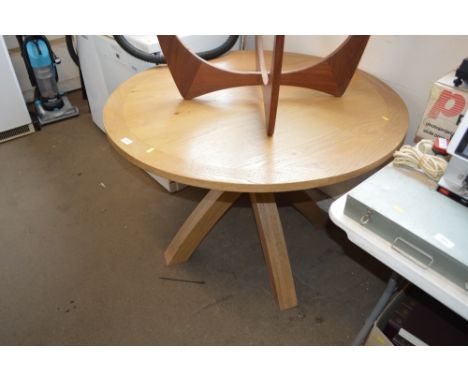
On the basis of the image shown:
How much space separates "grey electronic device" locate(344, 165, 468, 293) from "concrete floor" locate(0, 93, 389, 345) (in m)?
0.75

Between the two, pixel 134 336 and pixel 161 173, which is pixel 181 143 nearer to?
pixel 161 173

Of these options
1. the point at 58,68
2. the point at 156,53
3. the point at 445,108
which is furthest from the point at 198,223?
the point at 58,68

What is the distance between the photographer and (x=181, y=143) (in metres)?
1.03

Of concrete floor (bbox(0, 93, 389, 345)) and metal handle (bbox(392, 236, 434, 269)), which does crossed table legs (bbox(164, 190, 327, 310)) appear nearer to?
concrete floor (bbox(0, 93, 389, 345))

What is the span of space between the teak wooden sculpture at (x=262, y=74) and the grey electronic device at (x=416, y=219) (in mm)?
374

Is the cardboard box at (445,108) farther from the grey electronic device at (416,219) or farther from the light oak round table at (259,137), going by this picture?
the grey electronic device at (416,219)

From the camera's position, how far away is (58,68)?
2820 millimetres

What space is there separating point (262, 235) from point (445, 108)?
73 centimetres

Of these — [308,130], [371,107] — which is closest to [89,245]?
[308,130]

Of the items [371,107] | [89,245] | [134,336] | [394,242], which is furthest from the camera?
[89,245]

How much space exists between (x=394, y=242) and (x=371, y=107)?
605mm

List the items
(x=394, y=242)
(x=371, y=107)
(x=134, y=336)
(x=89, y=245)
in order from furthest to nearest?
(x=89, y=245), (x=134, y=336), (x=371, y=107), (x=394, y=242)

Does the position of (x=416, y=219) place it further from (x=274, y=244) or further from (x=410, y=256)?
(x=274, y=244)

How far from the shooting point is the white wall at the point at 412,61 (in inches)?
45.7
